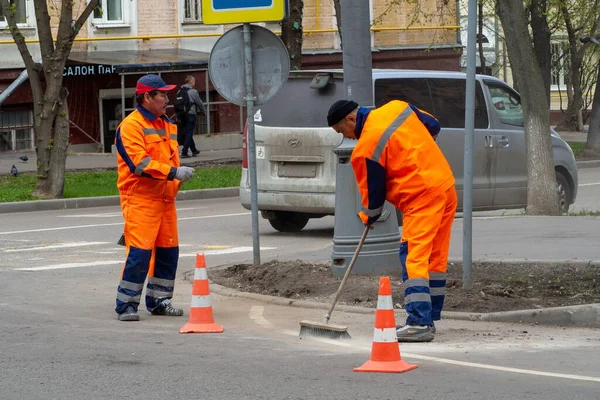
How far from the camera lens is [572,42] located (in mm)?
38750

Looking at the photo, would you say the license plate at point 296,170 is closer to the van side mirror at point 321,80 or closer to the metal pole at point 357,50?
the van side mirror at point 321,80

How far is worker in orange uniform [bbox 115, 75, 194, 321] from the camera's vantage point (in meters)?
8.68

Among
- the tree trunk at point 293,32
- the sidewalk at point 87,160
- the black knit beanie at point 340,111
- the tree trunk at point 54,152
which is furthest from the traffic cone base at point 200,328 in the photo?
the sidewalk at point 87,160

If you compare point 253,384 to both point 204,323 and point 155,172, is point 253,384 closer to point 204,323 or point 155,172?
point 204,323

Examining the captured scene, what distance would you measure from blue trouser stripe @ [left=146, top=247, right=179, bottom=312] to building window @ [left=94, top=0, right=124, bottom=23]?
80.9ft

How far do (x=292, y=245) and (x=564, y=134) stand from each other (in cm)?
3109

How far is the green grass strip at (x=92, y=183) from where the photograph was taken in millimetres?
20469

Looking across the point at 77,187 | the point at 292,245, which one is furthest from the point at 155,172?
the point at 77,187


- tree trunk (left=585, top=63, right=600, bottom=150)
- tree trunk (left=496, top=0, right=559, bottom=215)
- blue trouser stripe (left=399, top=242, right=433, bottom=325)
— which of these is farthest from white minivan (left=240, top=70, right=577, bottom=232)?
tree trunk (left=585, top=63, right=600, bottom=150)

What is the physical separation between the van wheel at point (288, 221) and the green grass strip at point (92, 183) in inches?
243

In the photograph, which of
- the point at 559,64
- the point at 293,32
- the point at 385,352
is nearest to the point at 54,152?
the point at 293,32

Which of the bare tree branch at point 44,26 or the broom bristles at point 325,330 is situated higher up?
the bare tree branch at point 44,26

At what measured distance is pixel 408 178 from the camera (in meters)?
7.68

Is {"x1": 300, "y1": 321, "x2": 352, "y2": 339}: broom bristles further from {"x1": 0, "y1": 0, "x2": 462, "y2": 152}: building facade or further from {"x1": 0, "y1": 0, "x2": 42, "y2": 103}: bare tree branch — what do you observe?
{"x1": 0, "y1": 0, "x2": 462, "y2": 152}: building facade
